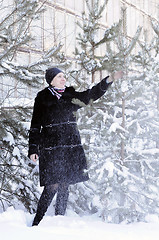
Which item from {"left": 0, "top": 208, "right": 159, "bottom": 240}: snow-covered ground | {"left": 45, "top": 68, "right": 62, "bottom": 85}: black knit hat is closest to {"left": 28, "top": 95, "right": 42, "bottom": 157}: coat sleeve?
{"left": 45, "top": 68, "right": 62, "bottom": 85}: black knit hat

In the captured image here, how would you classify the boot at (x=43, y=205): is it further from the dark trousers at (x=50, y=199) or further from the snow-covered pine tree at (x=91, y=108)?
the snow-covered pine tree at (x=91, y=108)

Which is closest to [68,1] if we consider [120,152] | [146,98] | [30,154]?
[146,98]

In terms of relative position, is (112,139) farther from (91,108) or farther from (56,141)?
(56,141)

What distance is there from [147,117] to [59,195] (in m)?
Result: 2.07

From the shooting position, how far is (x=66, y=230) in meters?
3.29

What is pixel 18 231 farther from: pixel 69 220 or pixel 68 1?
pixel 68 1

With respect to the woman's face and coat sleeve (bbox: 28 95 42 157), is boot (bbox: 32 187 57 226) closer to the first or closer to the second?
coat sleeve (bbox: 28 95 42 157)

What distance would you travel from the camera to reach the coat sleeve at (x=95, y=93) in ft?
13.2

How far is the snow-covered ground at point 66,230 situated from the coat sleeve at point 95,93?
4.77 feet

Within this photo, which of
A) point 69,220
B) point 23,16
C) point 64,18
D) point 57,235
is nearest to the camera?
point 57,235

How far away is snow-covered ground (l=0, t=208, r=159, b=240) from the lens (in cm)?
298

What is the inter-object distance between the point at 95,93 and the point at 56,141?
29.2 inches

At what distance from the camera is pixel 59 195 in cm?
421

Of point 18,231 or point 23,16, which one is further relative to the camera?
point 23,16
